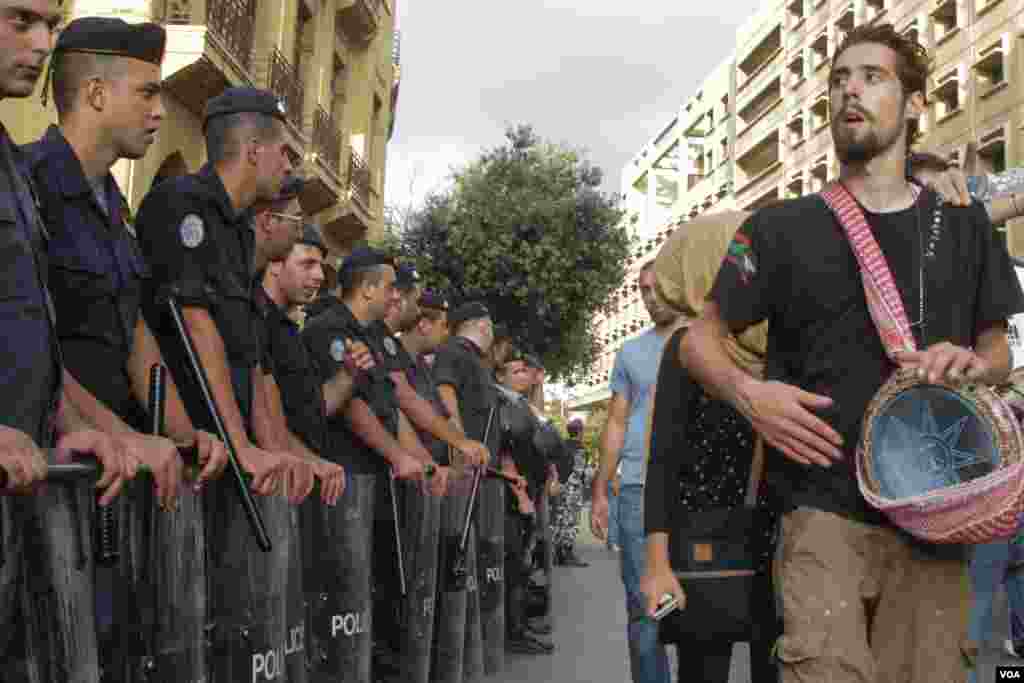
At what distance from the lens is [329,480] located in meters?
3.65

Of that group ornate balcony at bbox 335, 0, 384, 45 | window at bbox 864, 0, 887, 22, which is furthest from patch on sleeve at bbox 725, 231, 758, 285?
window at bbox 864, 0, 887, 22

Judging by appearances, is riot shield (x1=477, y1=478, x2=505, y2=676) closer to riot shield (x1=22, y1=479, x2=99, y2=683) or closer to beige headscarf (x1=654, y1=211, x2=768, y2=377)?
beige headscarf (x1=654, y1=211, x2=768, y2=377)

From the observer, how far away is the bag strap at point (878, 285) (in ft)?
8.19

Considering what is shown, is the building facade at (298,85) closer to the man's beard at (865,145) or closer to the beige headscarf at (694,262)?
the beige headscarf at (694,262)

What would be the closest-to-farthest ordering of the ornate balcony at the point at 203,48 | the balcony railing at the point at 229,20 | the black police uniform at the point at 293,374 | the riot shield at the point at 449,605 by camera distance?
the black police uniform at the point at 293,374
the riot shield at the point at 449,605
the ornate balcony at the point at 203,48
the balcony railing at the point at 229,20

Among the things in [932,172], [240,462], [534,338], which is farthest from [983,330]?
[534,338]

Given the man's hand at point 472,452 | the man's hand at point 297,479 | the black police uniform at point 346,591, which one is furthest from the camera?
the man's hand at point 472,452

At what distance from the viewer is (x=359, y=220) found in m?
23.6

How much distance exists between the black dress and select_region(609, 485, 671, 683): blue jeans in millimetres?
783

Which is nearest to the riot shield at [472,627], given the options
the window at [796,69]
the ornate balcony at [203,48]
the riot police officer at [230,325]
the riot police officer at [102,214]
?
the riot police officer at [230,325]

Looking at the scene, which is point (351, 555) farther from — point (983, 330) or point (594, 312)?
point (594, 312)

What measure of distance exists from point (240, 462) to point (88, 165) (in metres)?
0.95

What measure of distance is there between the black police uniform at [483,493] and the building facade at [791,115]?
23.0 feet

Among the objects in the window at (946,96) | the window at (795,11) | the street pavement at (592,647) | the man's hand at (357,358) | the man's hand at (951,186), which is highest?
the window at (795,11)
